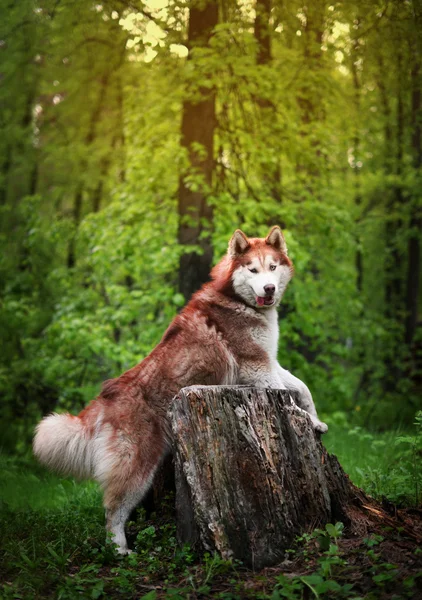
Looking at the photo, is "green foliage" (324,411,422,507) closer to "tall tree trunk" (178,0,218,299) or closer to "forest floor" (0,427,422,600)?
"forest floor" (0,427,422,600)

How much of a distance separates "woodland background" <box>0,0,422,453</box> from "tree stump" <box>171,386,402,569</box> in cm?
435

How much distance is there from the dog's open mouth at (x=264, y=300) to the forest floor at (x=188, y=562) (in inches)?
70.2

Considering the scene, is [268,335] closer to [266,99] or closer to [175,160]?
[175,160]

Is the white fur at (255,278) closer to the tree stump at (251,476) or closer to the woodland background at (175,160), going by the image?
the tree stump at (251,476)

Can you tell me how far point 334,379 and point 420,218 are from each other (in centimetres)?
615

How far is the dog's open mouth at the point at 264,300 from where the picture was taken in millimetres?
4965

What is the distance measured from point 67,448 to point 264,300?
1959 millimetres

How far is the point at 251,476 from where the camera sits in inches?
157

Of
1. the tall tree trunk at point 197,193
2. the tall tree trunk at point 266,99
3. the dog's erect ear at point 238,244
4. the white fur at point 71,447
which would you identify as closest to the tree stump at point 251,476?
the white fur at point 71,447

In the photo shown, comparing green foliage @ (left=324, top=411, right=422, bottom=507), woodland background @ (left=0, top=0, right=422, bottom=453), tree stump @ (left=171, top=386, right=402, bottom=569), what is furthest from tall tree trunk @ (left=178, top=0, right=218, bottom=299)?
tree stump @ (left=171, top=386, right=402, bottom=569)

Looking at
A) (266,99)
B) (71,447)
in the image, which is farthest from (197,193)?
(71,447)

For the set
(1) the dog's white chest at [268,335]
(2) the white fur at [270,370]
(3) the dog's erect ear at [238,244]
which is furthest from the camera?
(3) the dog's erect ear at [238,244]

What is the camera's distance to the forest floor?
3.38m

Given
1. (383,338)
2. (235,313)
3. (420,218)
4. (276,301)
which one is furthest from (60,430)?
(420,218)
